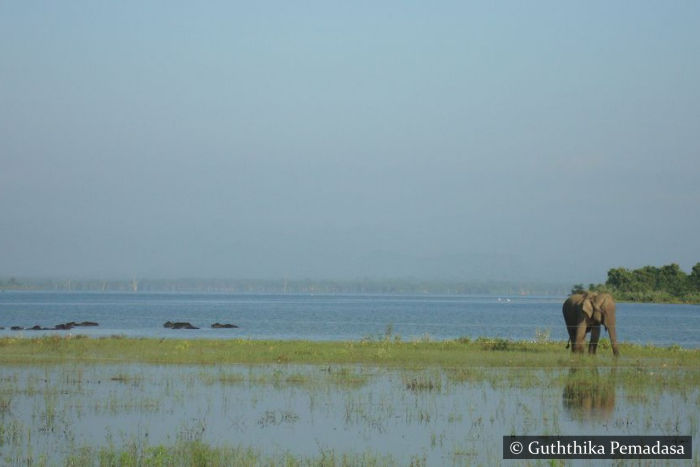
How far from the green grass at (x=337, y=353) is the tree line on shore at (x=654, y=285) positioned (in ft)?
375

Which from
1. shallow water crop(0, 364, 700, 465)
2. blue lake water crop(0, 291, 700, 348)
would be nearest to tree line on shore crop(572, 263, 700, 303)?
blue lake water crop(0, 291, 700, 348)

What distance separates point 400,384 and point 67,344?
17580 millimetres

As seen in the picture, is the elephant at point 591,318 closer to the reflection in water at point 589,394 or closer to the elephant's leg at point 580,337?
the elephant's leg at point 580,337

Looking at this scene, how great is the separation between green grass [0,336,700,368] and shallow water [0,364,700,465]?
9.75ft

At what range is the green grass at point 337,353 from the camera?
109 ft

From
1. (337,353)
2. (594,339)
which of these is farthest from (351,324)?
(594,339)

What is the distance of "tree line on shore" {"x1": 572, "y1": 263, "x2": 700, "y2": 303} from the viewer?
15112 cm

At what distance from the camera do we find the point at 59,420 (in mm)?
20250

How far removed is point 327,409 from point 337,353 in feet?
44.8

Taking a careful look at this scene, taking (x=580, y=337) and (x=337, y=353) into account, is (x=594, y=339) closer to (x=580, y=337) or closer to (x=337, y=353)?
(x=580, y=337)

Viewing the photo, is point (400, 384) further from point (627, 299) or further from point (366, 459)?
point (627, 299)

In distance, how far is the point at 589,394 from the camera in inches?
961

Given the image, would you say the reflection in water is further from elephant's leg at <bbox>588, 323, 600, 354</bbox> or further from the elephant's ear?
elephant's leg at <bbox>588, 323, 600, 354</bbox>

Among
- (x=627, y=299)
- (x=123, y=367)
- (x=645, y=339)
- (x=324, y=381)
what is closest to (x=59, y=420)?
(x=324, y=381)
